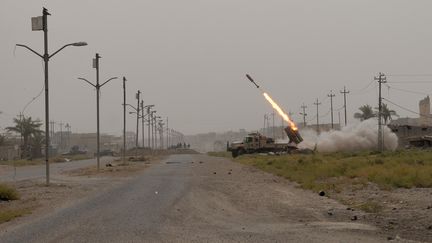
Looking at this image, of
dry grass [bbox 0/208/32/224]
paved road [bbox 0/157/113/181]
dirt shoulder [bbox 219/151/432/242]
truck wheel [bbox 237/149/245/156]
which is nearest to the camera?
dirt shoulder [bbox 219/151/432/242]

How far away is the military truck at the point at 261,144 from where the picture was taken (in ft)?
279

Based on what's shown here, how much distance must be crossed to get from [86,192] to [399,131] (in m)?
75.1

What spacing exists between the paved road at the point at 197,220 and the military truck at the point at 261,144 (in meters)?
61.2

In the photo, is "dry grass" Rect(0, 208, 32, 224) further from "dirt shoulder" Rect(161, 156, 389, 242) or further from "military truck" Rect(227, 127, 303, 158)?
"military truck" Rect(227, 127, 303, 158)

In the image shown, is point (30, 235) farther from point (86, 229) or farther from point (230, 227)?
point (230, 227)

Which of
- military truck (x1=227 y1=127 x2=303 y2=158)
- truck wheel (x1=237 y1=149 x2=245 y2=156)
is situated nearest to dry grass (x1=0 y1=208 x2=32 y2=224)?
military truck (x1=227 y1=127 x2=303 y2=158)

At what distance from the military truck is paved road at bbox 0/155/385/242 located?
61.2 metres

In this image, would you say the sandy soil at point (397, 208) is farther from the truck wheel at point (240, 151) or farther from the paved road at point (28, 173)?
the truck wheel at point (240, 151)

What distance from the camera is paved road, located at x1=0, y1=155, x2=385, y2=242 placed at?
41.2 feet

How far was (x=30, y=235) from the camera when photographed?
13.3 metres

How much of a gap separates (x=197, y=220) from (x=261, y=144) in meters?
72.5

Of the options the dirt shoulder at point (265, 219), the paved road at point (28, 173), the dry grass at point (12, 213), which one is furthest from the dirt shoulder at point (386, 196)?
the paved road at point (28, 173)

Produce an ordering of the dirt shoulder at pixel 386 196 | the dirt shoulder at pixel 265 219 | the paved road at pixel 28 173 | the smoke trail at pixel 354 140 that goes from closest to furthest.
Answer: the dirt shoulder at pixel 265 219, the dirt shoulder at pixel 386 196, the paved road at pixel 28 173, the smoke trail at pixel 354 140

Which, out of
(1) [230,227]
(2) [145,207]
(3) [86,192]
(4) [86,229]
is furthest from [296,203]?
(3) [86,192]
